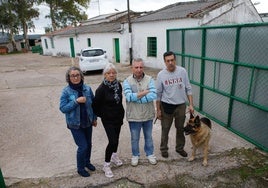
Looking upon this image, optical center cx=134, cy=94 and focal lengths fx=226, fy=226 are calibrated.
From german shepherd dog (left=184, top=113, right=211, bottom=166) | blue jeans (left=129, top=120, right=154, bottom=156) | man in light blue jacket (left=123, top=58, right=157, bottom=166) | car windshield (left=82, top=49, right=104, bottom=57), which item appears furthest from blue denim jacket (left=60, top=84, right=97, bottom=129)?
car windshield (left=82, top=49, right=104, bottom=57)

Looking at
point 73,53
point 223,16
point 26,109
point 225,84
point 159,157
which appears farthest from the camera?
point 73,53

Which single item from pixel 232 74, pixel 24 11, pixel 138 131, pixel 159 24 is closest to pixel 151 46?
pixel 159 24

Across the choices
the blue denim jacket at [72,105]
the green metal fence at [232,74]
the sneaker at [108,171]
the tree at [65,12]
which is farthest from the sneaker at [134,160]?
the tree at [65,12]

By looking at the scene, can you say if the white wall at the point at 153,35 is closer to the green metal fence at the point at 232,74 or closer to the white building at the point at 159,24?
the white building at the point at 159,24

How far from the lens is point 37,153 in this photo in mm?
4352

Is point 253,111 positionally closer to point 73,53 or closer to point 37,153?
point 37,153

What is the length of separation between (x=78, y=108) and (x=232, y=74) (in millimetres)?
3256

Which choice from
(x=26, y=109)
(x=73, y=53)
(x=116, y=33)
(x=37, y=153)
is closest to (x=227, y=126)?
(x=37, y=153)

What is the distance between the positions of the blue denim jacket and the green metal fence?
2959 millimetres

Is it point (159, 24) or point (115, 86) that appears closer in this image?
point (115, 86)

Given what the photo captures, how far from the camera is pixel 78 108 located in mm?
3166

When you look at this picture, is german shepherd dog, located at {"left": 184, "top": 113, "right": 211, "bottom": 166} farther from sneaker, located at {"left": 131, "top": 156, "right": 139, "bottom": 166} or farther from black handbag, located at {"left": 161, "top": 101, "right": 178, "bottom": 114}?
sneaker, located at {"left": 131, "top": 156, "right": 139, "bottom": 166}

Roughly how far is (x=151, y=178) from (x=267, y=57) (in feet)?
9.12

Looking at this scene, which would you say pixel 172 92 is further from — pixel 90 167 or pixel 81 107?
pixel 90 167
